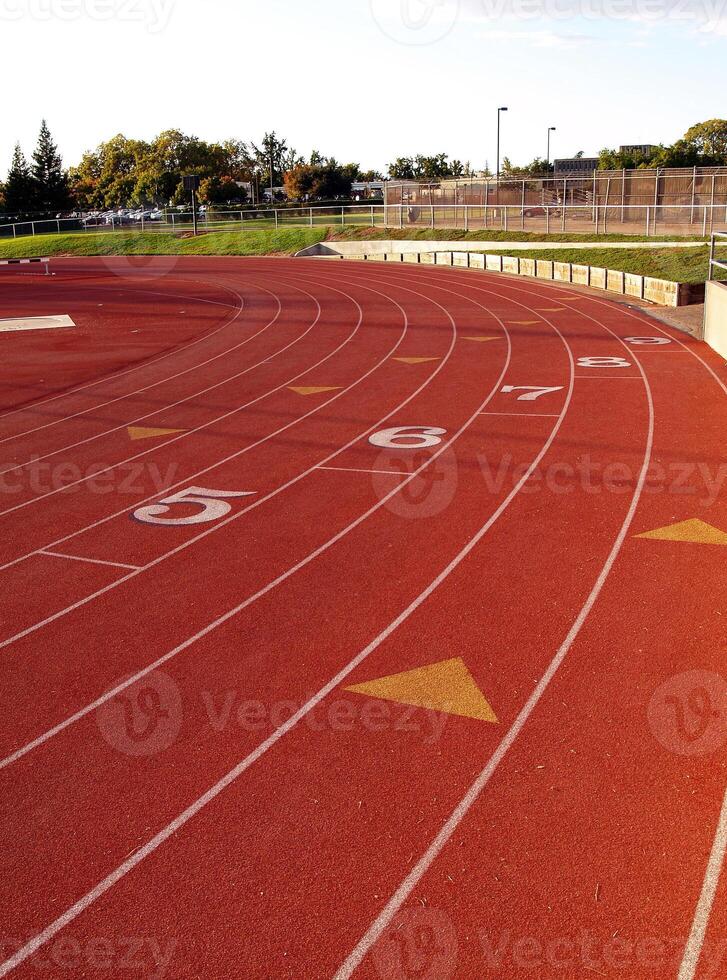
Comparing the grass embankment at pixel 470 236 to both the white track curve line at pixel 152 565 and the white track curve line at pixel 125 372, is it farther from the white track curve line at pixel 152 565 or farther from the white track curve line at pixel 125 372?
the white track curve line at pixel 152 565

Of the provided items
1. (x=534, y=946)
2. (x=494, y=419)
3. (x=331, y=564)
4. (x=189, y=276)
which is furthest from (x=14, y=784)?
(x=189, y=276)

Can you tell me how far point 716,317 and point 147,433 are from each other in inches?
440

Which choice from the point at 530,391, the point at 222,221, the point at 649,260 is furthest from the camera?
the point at 222,221

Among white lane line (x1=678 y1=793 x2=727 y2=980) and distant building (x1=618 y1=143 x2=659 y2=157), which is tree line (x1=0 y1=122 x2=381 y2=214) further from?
white lane line (x1=678 y1=793 x2=727 y2=980)

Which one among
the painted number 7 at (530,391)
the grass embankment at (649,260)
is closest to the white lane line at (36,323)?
the painted number 7 at (530,391)

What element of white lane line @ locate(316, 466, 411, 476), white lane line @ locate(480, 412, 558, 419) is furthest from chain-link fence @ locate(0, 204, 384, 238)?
white lane line @ locate(316, 466, 411, 476)

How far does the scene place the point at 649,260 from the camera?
101 feet

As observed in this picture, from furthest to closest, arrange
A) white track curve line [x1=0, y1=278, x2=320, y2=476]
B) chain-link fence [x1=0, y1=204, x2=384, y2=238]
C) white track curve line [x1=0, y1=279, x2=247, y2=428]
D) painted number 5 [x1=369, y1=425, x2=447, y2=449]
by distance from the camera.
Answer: chain-link fence [x1=0, y1=204, x2=384, y2=238]
white track curve line [x1=0, y1=279, x2=247, y2=428]
white track curve line [x1=0, y1=278, x2=320, y2=476]
painted number 5 [x1=369, y1=425, x2=447, y2=449]

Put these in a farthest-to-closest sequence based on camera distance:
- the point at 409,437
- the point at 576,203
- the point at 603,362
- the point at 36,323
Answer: the point at 576,203
the point at 36,323
the point at 603,362
the point at 409,437

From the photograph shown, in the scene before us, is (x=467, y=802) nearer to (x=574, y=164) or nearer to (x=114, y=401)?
(x=114, y=401)

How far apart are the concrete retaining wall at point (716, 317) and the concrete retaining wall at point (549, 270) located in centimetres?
562

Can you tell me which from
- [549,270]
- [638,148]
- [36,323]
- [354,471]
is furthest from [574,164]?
[354,471]

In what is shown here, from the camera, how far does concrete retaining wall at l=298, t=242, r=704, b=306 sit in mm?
25031

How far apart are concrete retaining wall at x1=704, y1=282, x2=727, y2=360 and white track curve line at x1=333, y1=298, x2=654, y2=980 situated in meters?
10.3
